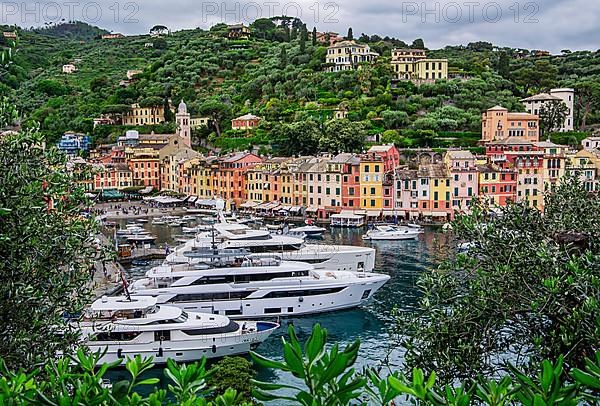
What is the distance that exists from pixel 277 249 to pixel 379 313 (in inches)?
219

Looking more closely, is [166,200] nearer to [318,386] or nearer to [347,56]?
[347,56]

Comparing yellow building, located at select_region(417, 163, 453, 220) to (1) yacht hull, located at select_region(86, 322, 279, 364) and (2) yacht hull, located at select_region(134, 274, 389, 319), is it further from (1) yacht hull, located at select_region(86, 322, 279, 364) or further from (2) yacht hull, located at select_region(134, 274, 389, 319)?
(1) yacht hull, located at select_region(86, 322, 279, 364)

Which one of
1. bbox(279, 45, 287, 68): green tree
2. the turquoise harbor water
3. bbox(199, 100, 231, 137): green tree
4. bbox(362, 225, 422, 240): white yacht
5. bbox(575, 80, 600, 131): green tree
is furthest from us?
bbox(279, 45, 287, 68): green tree

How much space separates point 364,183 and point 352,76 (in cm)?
2833

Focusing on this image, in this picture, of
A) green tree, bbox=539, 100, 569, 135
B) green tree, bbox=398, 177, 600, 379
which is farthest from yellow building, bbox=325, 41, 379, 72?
green tree, bbox=398, 177, 600, 379

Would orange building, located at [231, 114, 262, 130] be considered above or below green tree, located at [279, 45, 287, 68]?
below

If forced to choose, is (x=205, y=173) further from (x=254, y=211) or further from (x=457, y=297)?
(x=457, y=297)

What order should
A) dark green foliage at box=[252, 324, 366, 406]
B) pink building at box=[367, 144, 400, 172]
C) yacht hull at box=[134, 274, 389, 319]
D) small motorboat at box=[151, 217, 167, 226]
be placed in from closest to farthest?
dark green foliage at box=[252, 324, 366, 406] → yacht hull at box=[134, 274, 389, 319] → small motorboat at box=[151, 217, 167, 226] → pink building at box=[367, 144, 400, 172]

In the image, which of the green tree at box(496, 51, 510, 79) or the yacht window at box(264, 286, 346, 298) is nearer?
the yacht window at box(264, 286, 346, 298)

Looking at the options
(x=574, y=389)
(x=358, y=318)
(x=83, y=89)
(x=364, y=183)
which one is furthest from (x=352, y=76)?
(x=574, y=389)

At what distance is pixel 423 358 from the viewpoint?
967 cm

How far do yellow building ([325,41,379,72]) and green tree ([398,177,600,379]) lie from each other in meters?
78.8

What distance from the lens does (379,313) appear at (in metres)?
26.6

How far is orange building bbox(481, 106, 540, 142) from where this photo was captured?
65.8 m
